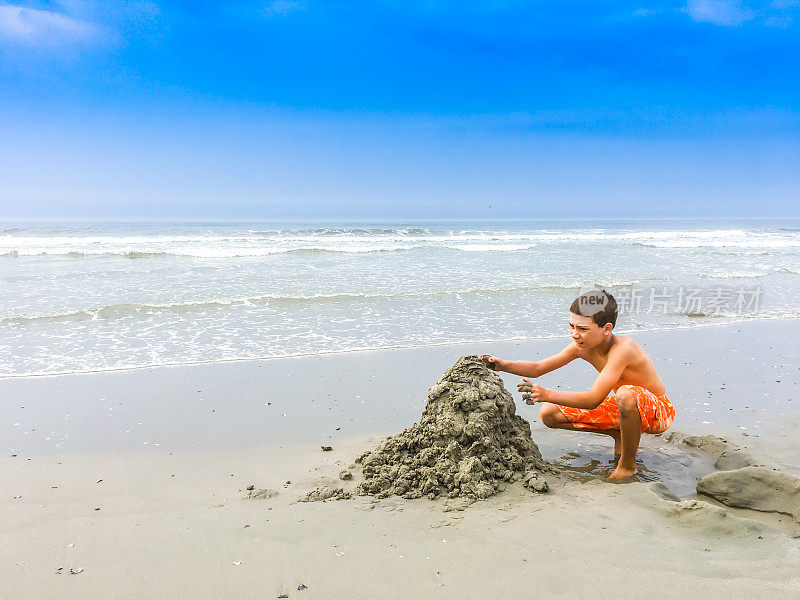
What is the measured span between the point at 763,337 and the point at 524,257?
504 inches

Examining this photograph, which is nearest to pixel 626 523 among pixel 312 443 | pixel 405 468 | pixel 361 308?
pixel 405 468

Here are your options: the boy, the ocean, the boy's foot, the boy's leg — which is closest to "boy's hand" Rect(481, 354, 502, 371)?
the boy

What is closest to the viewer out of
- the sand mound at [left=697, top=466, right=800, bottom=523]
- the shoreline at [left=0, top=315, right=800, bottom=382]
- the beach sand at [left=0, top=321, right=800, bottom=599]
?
the beach sand at [left=0, top=321, right=800, bottom=599]

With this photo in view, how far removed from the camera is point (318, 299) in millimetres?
11023

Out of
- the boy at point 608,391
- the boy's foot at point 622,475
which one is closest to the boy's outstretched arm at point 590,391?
the boy at point 608,391

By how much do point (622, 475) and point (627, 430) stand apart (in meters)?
0.31

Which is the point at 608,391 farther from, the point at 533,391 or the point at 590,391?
the point at 533,391

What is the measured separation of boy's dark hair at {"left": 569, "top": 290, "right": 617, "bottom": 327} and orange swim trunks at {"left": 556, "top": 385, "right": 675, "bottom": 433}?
0.47 meters

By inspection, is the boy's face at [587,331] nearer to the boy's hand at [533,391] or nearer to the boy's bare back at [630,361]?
the boy's bare back at [630,361]

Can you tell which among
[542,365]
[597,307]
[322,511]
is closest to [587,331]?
[597,307]

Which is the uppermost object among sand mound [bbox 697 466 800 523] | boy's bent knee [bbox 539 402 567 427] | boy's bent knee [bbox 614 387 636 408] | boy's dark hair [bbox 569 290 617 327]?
boy's dark hair [bbox 569 290 617 327]

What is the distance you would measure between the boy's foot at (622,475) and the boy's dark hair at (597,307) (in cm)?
95

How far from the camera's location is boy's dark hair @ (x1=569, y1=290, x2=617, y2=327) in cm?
362

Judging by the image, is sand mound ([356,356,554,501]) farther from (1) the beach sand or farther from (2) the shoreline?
(2) the shoreline
